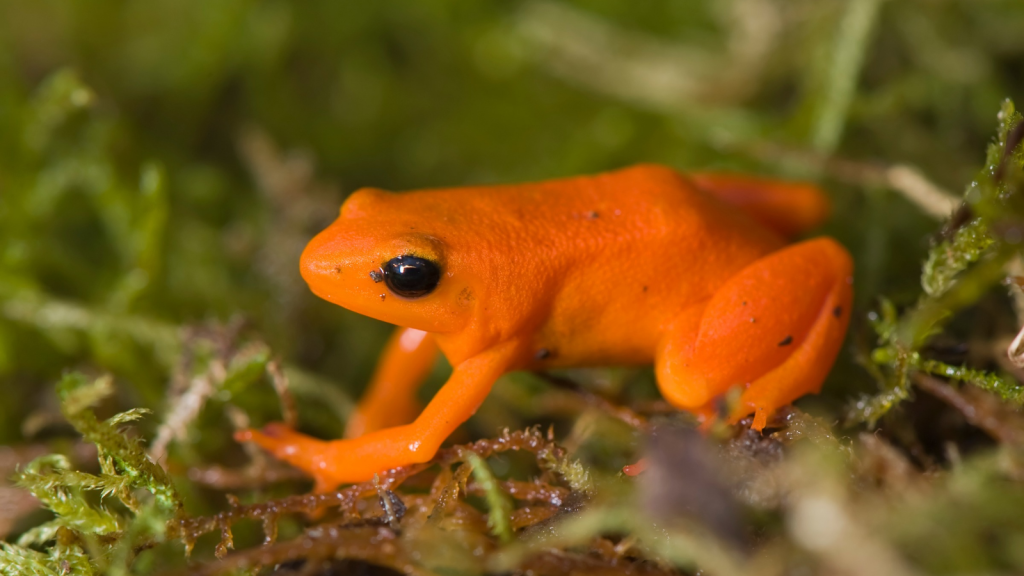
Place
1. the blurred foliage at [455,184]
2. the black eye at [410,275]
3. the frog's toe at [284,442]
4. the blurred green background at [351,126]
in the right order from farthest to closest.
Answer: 1. the blurred green background at [351,126]
2. the frog's toe at [284,442]
3. the black eye at [410,275]
4. the blurred foliage at [455,184]

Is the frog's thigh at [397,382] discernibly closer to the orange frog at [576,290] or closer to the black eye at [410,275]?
the orange frog at [576,290]

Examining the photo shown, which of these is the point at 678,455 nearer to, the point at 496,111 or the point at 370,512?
the point at 370,512

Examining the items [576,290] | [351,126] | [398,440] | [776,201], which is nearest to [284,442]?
[398,440]

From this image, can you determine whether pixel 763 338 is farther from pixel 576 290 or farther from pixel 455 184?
pixel 455 184

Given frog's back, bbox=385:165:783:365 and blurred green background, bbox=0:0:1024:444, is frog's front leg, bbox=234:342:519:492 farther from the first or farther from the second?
blurred green background, bbox=0:0:1024:444

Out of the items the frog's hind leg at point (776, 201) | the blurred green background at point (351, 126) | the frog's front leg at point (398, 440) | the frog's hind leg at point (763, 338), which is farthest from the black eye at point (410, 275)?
the frog's hind leg at point (776, 201)

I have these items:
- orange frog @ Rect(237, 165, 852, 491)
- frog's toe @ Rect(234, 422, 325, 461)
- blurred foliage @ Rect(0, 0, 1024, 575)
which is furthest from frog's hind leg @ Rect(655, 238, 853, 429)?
frog's toe @ Rect(234, 422, 325, 461)
